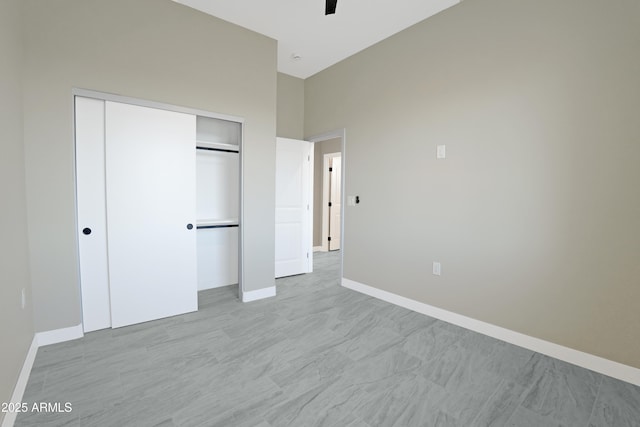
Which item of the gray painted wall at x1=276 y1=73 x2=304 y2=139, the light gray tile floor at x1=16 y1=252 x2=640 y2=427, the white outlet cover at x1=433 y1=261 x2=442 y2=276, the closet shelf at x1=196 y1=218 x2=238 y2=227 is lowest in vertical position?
the light gray tile floor at x1=16 y1=252 x2=640 y2=427

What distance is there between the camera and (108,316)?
272 centimetres

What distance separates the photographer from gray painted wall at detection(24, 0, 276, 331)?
2309mm

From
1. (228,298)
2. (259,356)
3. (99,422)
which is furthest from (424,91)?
(99,422)

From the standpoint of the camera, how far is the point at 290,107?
466 cm

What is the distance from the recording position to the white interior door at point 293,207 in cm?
445

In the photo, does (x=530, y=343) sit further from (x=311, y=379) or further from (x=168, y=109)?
(x=168, y=109)

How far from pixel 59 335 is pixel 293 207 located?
3049mm

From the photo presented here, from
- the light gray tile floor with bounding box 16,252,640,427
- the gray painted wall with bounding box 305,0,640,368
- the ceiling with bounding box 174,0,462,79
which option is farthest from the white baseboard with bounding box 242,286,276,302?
the ceiling with bounding box 174,0,462,79

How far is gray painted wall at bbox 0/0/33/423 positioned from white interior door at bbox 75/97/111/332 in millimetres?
386

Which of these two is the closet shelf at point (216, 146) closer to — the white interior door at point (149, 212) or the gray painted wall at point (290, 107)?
the white interior door at point (149, 212)

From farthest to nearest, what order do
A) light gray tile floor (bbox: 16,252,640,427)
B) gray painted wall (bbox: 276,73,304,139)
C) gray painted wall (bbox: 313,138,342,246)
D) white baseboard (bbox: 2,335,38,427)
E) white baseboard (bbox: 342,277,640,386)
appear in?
1. gray painted wall (bbox: 313,138,342,246)
2. gray painted wall (bbox: 276,73,304,139)
3. white baseboard (bbox: 342,277,640,386)
4. light gray tile floor (bbox: 16,252,640,427)
5. white baseboard (bbox: 2,335,38,427)

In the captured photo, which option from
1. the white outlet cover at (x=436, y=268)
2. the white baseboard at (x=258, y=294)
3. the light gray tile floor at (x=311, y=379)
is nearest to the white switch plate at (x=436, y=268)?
the white outlet cover at (x=436, y=268)

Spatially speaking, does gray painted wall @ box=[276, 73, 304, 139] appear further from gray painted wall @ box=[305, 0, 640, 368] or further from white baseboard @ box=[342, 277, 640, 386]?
white baseboard @ box=[342, 277, 640, 386]

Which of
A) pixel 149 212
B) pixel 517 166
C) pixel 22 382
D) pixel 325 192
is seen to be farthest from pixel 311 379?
pixel 325 192
